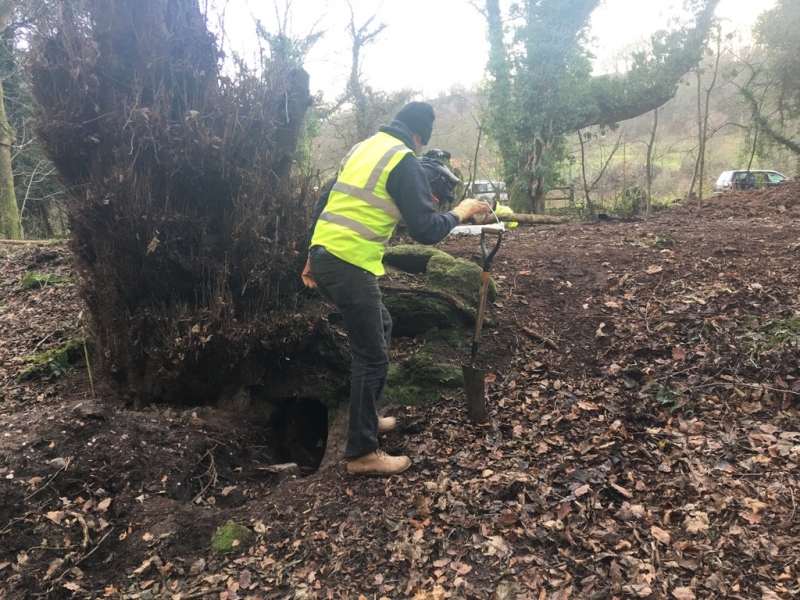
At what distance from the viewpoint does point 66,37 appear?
12.1ft

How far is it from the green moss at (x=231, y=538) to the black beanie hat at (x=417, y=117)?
275 centimetres

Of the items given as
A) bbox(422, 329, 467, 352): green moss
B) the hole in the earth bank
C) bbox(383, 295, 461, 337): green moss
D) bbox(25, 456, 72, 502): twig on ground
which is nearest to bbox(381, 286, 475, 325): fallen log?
bbox(383, 295, 461, 337): green moss

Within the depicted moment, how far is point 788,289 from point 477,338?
9.23 feet

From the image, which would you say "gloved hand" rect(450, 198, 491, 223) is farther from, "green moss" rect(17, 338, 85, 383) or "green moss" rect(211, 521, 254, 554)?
"green moss" rect(17, 338, 85, 383)

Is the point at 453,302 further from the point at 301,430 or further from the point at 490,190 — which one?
the point at 490,190

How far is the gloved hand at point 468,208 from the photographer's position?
350 cm

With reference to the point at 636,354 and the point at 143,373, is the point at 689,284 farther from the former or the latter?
the point at 143,373

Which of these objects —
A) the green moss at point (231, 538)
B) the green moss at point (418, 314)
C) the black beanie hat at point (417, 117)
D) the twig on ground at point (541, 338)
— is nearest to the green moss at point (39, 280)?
the green moss at point (418, 314)

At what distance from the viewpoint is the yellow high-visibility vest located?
3162mm

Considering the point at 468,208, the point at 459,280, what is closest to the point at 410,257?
the point at 459,280

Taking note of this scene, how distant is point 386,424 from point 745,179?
17557 mm

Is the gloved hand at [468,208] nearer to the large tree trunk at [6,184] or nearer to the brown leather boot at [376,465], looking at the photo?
the brown leather boot at [376,465]

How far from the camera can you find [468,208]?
361 centimetres

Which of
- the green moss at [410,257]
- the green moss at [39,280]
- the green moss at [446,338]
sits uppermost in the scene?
the green moss at [410,257]
